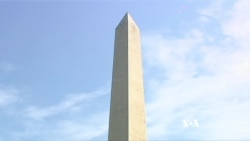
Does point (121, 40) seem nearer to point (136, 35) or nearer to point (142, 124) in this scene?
A: point (136, 35)

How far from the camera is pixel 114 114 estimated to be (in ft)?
42.1

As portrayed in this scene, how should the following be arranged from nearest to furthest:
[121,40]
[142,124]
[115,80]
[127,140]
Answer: [127,140], [142,124], [115,80], [121,40]

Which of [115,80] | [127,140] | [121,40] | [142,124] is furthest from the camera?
[121,40]

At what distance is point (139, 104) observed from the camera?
13.0m

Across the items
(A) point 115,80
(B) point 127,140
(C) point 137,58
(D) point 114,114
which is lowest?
(B) point 127,140

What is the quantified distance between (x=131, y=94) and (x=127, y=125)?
3.83 ft

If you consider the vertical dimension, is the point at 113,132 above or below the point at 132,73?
below

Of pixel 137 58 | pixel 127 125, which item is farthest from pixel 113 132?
pixel 137 58

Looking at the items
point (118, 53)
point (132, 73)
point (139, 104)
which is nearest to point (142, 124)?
point (139, 104)

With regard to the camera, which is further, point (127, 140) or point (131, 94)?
point (131, 94)

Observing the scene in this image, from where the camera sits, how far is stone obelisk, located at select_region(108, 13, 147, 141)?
12.4m

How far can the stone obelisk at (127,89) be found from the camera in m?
12.4

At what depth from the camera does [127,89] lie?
509 inches

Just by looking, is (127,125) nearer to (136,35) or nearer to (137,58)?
(137,58)
